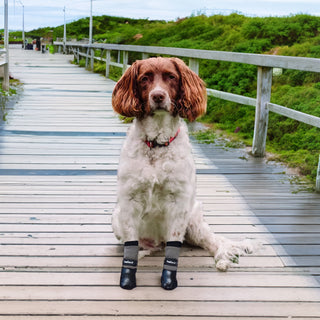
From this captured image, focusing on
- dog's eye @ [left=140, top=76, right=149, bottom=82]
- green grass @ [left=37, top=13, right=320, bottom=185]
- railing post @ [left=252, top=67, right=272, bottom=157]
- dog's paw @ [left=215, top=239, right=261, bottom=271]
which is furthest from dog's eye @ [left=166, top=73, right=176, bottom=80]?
railing post @ [left=252, top=67, right=272, bottom=157]

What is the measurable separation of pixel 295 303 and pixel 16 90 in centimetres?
951

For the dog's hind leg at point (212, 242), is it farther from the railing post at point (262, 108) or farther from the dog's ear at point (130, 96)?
the railing post at point (262, 108)

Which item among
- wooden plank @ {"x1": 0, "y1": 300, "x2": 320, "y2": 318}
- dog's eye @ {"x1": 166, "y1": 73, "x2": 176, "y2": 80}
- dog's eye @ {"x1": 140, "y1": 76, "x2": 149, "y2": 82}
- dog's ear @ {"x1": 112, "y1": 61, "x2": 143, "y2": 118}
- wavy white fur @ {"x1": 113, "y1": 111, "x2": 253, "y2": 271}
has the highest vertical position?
dog's eye @ {"x1": 166, "y1": 73, "x2": 176, "y2": 80}

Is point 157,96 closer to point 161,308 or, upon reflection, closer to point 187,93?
point 187,93

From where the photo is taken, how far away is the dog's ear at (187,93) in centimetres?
271

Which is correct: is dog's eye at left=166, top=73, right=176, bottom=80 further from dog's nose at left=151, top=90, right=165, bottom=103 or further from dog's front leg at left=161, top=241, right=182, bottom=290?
dog's front leg at left=161, top=241, right=182, bottom=290

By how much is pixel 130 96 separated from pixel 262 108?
3.16 m

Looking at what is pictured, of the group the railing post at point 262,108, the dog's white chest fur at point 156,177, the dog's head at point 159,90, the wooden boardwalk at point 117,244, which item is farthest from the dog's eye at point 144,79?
the railing post at point 262,108

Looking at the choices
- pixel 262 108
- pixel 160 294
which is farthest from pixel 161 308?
pixel 262 108

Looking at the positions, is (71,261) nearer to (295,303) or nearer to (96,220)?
(96,220)

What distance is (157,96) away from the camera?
256 centimetres

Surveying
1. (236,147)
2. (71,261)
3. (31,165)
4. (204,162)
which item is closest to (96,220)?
(71,261)

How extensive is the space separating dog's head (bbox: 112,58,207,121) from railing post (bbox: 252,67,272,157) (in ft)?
9.52

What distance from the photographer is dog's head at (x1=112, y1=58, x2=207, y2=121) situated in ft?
8.59
